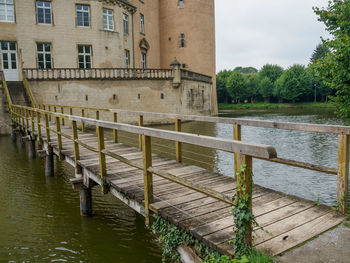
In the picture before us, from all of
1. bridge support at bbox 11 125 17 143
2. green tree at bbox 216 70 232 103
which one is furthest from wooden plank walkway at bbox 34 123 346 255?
green tree at bbox 216 70 232 103

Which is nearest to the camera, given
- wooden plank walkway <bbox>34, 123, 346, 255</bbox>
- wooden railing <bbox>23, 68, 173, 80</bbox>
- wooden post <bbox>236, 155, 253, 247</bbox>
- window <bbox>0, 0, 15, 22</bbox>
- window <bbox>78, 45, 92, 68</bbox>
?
wooden post <bbox>236, 155, 253, 247</bbox>

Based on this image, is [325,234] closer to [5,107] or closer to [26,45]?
[5,107]

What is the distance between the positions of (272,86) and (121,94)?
47.1 meters

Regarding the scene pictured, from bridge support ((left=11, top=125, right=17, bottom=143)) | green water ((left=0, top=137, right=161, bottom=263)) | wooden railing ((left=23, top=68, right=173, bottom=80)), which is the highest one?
wooden railing ((left=23, top=68, right=173, bottom=80))

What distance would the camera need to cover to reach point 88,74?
22.8 m

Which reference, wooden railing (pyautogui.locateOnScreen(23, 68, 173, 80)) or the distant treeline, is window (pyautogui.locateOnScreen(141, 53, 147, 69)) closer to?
wooden railing (pyautogui.locateOnScreen(23, 68, 173, 80))

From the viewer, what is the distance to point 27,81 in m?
20.4

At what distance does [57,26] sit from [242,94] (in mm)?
47019

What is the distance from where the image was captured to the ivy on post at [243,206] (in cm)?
253

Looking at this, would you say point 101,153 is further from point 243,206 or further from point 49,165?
point 49,165

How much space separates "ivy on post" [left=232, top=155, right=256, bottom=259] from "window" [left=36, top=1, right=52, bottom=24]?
2429 centimetres

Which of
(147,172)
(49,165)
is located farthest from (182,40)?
(147,172)

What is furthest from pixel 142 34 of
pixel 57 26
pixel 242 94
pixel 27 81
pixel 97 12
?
pixel 242 94

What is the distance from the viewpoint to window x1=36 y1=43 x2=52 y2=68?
23.1 metres
